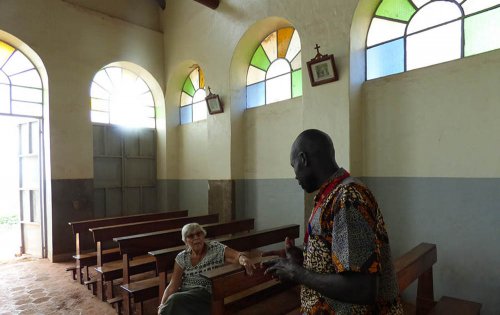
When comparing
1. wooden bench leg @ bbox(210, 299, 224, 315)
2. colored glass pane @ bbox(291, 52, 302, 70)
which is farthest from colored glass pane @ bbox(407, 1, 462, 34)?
wooden bench leg @ bbox(210, 299, 224, 315)

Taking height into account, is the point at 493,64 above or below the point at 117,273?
above

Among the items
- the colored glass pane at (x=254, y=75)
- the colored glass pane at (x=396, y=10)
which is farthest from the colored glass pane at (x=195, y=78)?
the colored glass pane at (x=396, y=10)

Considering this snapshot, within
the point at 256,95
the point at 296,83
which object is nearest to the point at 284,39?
the point at 296,83

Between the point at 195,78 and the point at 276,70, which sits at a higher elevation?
the point at 195,78

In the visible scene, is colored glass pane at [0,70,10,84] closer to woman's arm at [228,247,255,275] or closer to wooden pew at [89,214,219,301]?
wooden pew at [89,214,219,301]

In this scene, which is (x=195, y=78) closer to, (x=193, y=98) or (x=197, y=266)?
(x=193, y=98)

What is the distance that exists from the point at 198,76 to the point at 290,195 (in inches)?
129

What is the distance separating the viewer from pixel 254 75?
5.34 metres

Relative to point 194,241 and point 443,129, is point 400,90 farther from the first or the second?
point 194,241

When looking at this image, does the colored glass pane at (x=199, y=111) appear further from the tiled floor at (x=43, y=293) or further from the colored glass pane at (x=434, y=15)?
the colored glass pane at (x=434, y=15)

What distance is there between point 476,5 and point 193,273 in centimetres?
354

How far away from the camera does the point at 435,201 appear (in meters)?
3.14

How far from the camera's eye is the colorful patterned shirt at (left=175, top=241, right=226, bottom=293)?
2477 millimetres

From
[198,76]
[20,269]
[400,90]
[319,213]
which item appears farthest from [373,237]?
[198,76]
